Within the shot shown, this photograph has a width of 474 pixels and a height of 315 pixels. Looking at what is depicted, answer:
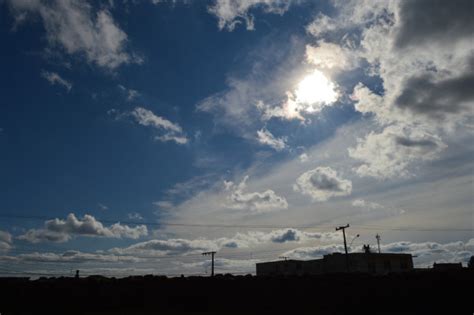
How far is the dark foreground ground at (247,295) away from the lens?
2391 cm

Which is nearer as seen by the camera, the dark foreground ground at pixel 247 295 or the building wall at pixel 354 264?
the dark foreground ground at pixel 247 295

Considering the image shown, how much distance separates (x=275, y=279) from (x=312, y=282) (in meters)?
2.51

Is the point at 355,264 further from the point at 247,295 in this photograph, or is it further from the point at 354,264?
the point at 247,295

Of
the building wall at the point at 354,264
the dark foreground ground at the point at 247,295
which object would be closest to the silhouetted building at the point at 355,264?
the building wall at the point at 354,264

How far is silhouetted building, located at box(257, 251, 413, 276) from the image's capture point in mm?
67938

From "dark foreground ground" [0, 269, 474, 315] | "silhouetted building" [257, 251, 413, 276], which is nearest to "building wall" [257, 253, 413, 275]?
"silhouetted building" [257, 251, 413, 276]

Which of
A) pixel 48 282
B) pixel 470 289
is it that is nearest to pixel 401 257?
pixel 470 289

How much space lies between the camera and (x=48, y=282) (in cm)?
2756

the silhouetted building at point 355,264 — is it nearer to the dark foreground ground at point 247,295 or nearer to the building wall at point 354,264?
the building wall at point 354,264

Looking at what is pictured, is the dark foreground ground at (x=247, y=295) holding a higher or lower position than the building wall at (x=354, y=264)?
lower

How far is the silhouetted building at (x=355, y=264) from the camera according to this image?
67.9 metres

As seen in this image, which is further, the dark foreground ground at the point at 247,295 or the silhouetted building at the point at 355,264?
the silhouetted building at the point at 355,264

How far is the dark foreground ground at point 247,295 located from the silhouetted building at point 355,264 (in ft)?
130

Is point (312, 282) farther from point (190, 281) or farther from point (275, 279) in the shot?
point (190, 281)
